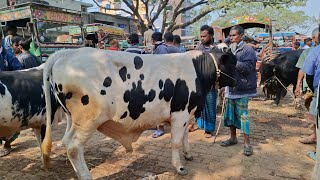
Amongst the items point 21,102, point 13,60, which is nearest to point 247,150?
point 21,102

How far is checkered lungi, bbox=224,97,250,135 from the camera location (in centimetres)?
426

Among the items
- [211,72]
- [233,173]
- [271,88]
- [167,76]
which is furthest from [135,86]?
[271,88]

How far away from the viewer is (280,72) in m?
7.06

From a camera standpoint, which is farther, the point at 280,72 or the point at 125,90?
the point at 280,72

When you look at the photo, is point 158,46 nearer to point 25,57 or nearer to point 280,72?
point 25,57

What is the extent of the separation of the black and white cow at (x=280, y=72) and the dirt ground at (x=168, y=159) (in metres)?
1.84

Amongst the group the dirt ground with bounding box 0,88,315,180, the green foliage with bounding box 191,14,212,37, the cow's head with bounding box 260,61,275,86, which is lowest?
the dirt ground with bounding box 0,88,315,180

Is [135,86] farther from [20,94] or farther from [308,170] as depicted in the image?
[308,170]

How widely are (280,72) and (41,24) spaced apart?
21.0 ft

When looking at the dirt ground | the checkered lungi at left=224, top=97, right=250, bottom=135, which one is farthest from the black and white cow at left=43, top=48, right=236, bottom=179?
the checkered lungi at left=224, top=97, right=250, bottom=135

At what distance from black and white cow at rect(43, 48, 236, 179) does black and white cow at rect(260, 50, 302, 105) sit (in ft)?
12.4

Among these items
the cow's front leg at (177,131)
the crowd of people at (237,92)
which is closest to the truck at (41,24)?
the crowd of people at (237,92)

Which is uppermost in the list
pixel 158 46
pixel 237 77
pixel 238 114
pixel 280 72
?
pixel 158 46

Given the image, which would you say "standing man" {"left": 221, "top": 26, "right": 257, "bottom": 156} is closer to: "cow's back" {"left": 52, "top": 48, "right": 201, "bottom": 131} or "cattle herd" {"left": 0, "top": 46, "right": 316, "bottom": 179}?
"cattle herd" {"left": 0, "top": 46, "right": 316, "bottom": 179}
